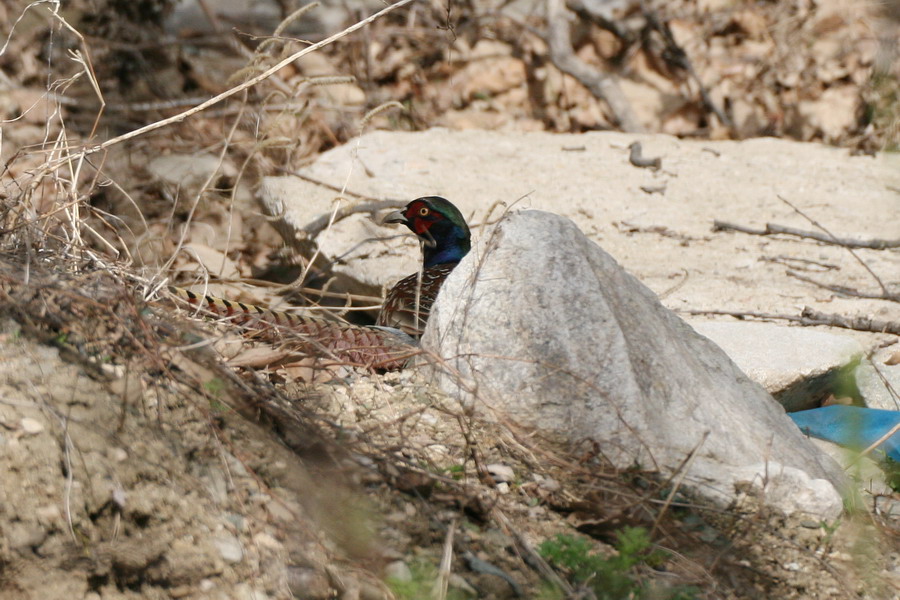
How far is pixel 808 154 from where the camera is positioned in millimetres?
6406

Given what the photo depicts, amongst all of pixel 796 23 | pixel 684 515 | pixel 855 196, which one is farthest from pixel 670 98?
pixel 684 515

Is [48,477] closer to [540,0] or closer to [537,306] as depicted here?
[537,306]

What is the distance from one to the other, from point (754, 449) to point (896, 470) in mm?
621

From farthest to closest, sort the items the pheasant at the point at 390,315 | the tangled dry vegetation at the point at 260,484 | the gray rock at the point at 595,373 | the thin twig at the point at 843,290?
the thin twig at the point at 843,290 < the pheasant at the point at 390,315 < the gray rock at the point at 595,373 < the tangled dry vegetation at the point at 260,484

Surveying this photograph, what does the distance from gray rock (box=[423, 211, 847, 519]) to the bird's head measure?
4.18 feet

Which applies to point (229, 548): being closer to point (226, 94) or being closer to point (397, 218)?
point (226, 94)

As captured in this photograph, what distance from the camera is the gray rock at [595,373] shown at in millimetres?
2232

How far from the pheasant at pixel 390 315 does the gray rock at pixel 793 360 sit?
992 mm

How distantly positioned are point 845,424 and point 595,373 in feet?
3.27

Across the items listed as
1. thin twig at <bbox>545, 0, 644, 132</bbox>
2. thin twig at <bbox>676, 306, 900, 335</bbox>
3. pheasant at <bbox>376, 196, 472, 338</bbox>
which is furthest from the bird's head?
thin twig at <bbox>545, 0, 644, 132</bbox>

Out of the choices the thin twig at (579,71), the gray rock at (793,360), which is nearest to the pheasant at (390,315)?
the gray rock at (793,360)

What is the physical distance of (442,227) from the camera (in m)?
3.83

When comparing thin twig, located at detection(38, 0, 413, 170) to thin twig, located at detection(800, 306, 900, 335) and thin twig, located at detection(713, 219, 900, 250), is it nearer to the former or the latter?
thin twig, located at detection(800, 306, 900, 335)

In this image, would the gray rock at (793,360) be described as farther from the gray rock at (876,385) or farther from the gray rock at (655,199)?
the gray rock at (655,199)
